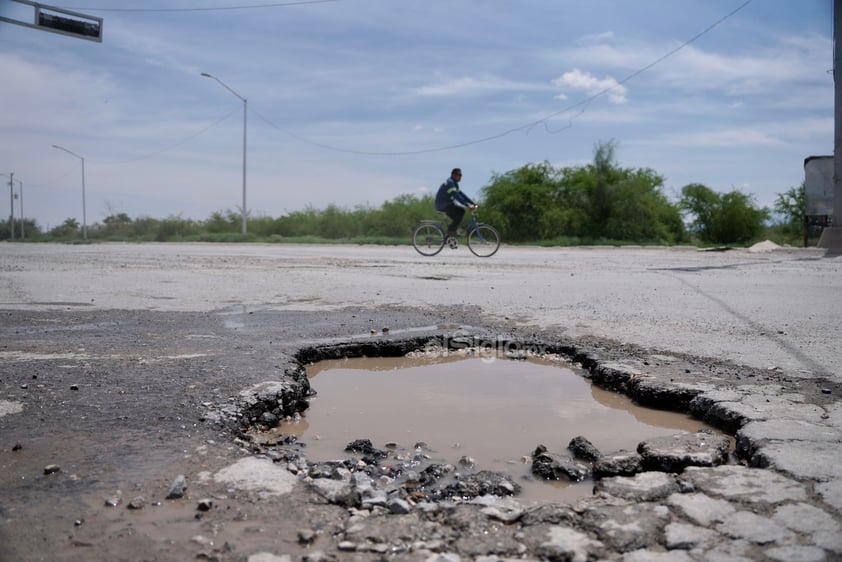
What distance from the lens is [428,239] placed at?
17047 mm

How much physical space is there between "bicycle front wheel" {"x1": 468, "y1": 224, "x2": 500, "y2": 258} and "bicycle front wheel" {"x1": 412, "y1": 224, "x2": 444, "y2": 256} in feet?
2.52

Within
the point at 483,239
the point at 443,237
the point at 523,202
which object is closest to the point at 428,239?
the point at 443,237

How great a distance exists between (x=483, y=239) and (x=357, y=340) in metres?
11.8

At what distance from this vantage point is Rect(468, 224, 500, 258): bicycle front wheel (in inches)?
642

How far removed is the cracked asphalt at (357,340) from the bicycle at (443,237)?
27.0 feet

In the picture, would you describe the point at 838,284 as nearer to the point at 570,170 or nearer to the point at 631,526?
the point at 631,526

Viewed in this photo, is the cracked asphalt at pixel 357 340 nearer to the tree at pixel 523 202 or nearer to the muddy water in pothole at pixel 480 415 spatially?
the muddy water in pothole at pixel 480 415

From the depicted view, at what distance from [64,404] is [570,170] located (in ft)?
116

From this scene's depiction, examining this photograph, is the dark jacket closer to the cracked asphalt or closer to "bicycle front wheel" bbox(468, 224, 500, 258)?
"bicycle front wheel" bbox(468, 224, 500, 258)

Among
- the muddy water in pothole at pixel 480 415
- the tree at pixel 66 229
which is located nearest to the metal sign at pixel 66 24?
the muddy water in pothole at pixel 480 415

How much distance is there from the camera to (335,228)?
143 ft

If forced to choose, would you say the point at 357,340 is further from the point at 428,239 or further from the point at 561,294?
the point at 428,239

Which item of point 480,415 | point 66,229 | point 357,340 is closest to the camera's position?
point 480,415

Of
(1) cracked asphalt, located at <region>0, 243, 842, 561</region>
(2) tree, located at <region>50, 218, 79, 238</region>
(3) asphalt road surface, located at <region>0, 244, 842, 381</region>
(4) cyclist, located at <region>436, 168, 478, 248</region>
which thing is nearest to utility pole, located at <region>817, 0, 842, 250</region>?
(3) asphalt road surface, located at <region>0, 244, 842, 381</region>
